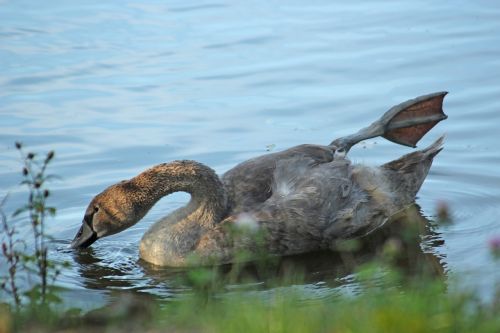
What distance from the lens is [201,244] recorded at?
9.01m

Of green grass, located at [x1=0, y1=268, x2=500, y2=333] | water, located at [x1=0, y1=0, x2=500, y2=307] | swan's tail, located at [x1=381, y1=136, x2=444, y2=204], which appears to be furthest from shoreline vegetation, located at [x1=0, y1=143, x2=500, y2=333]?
swan's tail, located at [x1=381, y1=136, x2=444, y2=204]

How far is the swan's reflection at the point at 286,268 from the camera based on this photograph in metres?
8.48

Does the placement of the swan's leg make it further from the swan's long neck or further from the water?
the swan's long neck

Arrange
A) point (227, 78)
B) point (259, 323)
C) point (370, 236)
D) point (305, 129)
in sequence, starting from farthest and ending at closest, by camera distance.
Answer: point (227, 78)
point (305, 129)
point (370, 236)
point (259, 323)

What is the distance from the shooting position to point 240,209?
9.26 metres

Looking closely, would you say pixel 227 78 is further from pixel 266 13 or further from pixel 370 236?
pixel 370 236

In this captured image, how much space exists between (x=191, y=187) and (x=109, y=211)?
0.65 metres

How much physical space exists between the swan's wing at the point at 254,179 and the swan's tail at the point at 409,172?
0.71 meters

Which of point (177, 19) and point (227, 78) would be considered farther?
point (177, 19)

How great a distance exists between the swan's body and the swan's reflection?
129 millimetres

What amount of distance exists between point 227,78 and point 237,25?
1870mm

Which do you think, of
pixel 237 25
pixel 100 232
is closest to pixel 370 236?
A: pixel 100 232

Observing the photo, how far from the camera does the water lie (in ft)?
31.5

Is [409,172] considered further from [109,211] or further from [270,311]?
[270,311]
